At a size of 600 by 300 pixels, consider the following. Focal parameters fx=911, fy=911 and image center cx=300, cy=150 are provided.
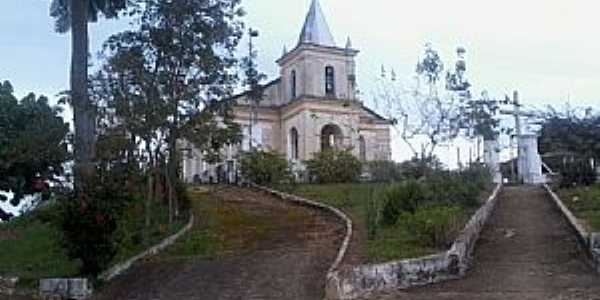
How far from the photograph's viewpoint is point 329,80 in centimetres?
5150

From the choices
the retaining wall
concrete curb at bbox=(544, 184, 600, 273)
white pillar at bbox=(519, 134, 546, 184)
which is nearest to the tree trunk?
the retaining wall

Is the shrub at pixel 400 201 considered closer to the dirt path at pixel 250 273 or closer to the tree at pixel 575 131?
the dirt path at pixel 250 273

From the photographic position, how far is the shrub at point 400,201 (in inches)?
780

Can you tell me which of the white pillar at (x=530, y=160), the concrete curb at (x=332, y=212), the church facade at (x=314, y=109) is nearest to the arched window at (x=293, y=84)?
A: the church facade at (x=314, y=109)

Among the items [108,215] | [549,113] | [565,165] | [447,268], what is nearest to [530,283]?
[447,268]

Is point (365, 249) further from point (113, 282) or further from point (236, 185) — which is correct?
point (236, 185)

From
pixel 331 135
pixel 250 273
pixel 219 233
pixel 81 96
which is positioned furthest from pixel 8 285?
pixel 331 135

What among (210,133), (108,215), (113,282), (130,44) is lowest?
(113,282)

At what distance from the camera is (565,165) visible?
101 ft

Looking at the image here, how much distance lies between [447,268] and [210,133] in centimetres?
761

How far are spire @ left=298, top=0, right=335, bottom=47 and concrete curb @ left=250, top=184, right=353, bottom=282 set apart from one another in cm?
Answer: 1803

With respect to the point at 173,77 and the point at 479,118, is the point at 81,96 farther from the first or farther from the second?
the point at 479,118

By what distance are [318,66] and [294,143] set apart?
4.65 m

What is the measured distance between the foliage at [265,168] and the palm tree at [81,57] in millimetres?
12507
